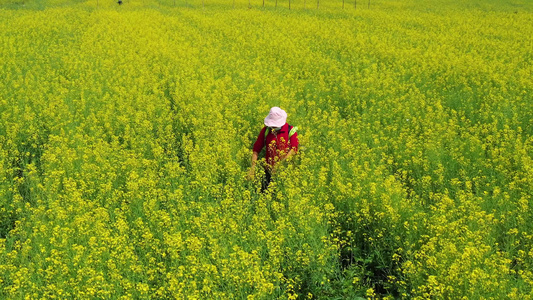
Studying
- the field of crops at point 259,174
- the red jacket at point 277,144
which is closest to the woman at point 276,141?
the red jacket at point 277,144

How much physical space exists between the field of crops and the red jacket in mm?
356

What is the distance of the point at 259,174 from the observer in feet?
20.1

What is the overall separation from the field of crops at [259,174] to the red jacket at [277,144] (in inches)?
14.0

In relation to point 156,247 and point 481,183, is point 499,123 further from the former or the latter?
point 156,247

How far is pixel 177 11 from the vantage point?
88.7 feet

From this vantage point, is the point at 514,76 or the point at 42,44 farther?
the point at 42,44

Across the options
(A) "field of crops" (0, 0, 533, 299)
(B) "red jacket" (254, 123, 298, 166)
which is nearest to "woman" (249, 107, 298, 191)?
(B) "red jacket" (254, 123, 298, 166)

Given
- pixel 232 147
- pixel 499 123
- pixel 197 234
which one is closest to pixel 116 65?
pixel 232 147

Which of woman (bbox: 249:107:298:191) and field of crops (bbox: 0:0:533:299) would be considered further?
woman (bbox: 249:107:298:191)

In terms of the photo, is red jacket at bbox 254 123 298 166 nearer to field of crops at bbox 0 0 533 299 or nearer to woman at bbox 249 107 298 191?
woman at bbox 249 107 298 191

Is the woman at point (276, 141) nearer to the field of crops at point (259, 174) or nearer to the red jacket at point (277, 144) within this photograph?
the red jacket at point (277, 144)

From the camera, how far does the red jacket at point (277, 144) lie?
20.8ft

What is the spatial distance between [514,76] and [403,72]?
8.99ft

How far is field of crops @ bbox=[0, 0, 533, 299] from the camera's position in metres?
4.06
